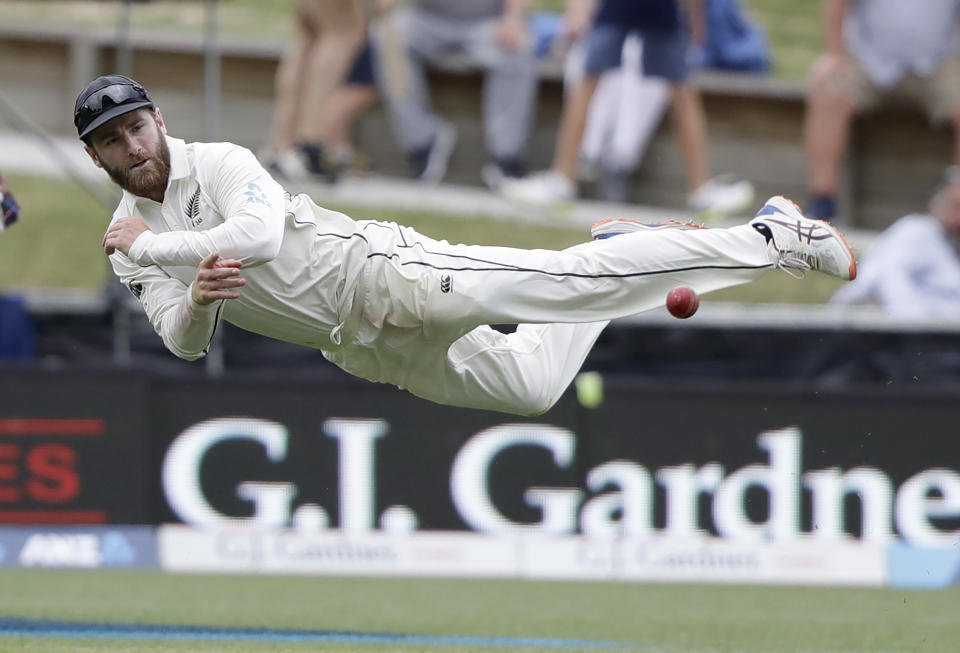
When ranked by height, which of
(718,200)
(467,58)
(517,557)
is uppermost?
(467,58)

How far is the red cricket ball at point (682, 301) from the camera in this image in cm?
585

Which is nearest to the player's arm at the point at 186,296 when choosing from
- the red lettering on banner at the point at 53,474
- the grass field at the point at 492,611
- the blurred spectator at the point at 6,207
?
the blurred spectator at the point at 6,207

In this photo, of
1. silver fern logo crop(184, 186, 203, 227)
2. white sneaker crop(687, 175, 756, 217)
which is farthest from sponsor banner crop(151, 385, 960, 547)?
silver fern logo crop(184, 186, 203, 227)

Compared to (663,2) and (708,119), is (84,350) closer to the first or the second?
(663,2)

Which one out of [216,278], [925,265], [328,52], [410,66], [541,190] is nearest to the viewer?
[216,278]

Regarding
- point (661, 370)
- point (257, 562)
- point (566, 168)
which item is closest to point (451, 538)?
point (257, 562)

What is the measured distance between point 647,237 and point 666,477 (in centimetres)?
352

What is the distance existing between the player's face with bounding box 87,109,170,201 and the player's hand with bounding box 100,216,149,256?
0.64 ft

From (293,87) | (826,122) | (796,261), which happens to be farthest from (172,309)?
(826,122)

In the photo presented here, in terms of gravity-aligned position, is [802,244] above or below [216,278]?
above

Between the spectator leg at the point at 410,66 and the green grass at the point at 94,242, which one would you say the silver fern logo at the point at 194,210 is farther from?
the spectator leg at the point at 410,66

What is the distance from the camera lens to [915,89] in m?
11.7

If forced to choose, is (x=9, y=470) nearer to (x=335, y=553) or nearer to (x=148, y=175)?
(x=335, y=553)

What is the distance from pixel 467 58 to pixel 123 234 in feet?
23.5
